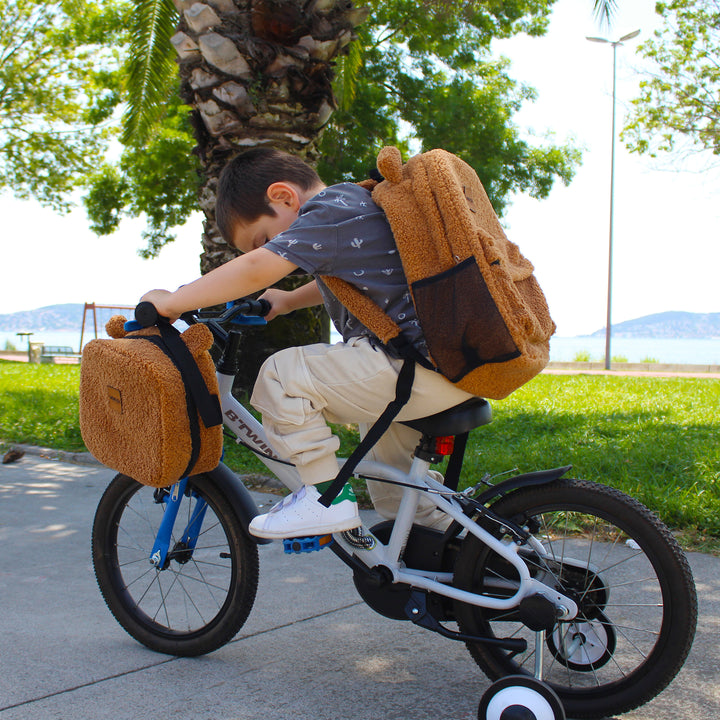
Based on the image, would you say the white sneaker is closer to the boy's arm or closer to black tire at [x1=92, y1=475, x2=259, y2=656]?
black tire at [x1=92, y1=475, x2=259, y2=656]

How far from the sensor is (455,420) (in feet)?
7.27

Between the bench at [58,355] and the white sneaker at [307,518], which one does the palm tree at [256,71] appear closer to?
the white sneaker at [307,518]

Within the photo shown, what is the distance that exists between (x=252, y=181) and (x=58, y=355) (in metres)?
20.5

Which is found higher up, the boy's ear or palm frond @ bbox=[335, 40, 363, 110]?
palm frond @ bbox=[335, 40, 363, 110]

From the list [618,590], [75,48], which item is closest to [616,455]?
[618,590]

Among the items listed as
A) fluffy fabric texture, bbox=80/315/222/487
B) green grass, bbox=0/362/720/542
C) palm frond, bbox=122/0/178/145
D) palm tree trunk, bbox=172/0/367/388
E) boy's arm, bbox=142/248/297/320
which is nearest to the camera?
boy's arm, bbox=142/248/297/320

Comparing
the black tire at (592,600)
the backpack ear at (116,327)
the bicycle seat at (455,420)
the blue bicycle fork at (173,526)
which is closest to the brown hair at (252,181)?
the backpack ear at (116,327)

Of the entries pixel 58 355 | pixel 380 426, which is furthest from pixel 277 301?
pixel 58 355

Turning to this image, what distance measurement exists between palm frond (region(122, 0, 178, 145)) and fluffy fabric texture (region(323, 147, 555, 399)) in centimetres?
763

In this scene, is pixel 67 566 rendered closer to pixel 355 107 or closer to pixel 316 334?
pixel 316 334

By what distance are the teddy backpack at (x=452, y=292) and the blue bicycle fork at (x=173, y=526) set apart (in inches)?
25.8

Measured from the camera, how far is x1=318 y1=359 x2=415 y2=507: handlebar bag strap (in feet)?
7.11

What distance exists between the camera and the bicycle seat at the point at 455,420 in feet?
7.27

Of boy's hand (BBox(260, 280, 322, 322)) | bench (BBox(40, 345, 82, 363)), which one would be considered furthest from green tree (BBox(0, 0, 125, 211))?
boy's hand (BBox(260, 280, 322, 322))
